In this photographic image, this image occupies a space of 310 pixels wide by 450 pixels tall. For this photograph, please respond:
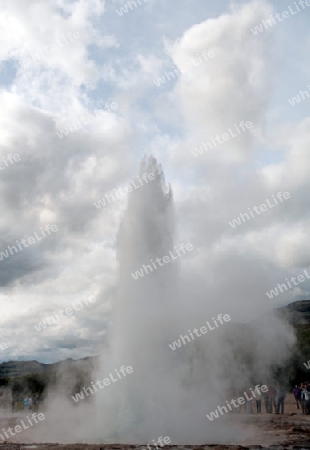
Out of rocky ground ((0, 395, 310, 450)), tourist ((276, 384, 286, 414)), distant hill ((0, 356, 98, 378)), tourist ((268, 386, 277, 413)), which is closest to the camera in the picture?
rocky ground ((0, 395, 310, 450))

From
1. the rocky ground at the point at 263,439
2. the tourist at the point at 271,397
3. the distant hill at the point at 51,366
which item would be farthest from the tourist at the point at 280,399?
the distant hill at the point at 51,366

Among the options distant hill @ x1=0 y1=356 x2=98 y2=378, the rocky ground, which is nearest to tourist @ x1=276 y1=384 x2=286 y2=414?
the rocky ground

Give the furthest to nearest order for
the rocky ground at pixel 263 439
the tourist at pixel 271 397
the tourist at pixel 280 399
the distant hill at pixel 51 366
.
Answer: the distant hill at pixel 51 366
the tourist at pixel 271 397
the tourist at pixel 280 399
the rocky ground at pixel 263 439

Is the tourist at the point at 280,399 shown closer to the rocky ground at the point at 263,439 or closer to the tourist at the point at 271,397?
the tourist at the point at 271,397

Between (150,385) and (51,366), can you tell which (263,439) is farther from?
(51,366)

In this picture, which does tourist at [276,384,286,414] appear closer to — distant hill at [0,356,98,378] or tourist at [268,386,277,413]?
tourist at [268,386,277,413]

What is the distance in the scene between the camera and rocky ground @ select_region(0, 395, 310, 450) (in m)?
12.6

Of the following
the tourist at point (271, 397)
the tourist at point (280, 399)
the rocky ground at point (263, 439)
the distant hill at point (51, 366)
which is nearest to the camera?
the rocky ground at point (263, 439)

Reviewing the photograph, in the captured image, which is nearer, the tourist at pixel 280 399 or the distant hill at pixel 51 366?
the tourist at pixel 280 399

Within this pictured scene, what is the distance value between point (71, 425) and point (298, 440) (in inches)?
397

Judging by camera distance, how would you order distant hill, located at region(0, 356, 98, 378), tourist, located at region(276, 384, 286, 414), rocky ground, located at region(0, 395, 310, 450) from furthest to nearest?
1. distant hill, located at region(0, 356, 98, 378)
2. tourist, located at region(276, 384, 286, 414)
3. rocky ground, located at region(0, 395, 310, 450)

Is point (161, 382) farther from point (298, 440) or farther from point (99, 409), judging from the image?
point (298, 440)

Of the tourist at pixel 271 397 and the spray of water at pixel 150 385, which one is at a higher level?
the spray of water at pixel 150 385

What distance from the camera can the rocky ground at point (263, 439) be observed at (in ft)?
41.4
